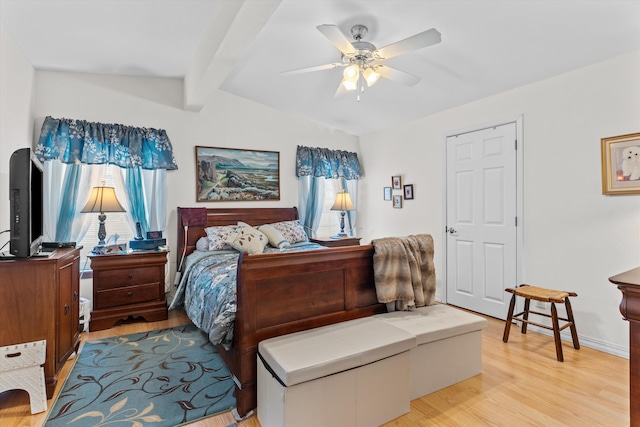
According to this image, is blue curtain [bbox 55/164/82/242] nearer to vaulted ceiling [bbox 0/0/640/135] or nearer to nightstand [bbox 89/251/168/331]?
nightstand [bbox 89/251/168/331]

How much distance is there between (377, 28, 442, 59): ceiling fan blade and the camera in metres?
2.02

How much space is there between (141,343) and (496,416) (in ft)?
9.16

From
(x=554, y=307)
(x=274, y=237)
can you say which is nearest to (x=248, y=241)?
(x=274, y=237)

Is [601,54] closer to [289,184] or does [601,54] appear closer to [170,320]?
[289,184]

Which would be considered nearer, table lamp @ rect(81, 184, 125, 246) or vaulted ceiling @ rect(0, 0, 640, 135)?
vaulted ceiling @ rect(0, 0, 640, 135)

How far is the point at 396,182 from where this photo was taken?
4.68 metres

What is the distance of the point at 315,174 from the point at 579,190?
10.4ft

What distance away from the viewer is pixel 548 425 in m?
1.79

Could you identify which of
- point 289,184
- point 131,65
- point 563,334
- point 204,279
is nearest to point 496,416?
point 563,334

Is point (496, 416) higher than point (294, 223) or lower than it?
lower

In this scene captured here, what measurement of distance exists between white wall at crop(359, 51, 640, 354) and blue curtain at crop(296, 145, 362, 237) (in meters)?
2.05

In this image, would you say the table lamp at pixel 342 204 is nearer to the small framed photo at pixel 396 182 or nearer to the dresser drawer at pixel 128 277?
the small framed photo at pixel 396 182

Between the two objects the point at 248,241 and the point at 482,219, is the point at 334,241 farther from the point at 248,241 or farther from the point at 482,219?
the point at 482,219

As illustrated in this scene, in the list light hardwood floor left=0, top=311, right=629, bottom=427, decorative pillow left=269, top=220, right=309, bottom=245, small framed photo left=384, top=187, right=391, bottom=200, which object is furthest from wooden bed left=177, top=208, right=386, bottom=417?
small framed photo left=384, top=187, right=391, bottom=200
